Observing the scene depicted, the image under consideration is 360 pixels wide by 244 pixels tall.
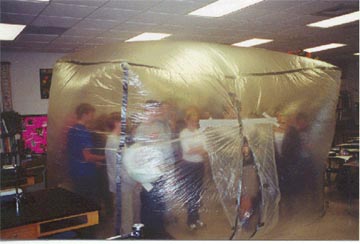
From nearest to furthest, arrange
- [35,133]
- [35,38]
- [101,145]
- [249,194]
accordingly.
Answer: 1. [101,145]
2. [249,194]
3. [35,38]
4. [35,133]

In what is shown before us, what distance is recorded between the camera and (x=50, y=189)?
2512mm

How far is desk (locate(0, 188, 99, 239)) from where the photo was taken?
1.89 m

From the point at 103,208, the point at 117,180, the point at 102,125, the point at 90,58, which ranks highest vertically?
the point at 90,58

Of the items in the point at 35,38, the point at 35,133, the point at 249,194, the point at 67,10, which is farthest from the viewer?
→ the point at 35,133

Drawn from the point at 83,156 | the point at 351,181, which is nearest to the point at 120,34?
the point at 83,156

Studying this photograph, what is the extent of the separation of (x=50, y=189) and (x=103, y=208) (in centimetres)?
50

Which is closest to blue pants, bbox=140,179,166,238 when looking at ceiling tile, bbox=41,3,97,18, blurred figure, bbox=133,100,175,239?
blurred figure, bbox=133,100,175,239

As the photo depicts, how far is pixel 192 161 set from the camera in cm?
218

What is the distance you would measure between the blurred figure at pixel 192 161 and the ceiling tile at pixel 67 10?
2569mm

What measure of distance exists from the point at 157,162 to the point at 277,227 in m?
1.16

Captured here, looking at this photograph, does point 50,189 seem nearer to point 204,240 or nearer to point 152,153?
point 152,153

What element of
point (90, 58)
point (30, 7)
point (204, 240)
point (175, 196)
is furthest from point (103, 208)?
point (30, 7)

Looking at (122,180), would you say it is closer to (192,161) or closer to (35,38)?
(192,161)

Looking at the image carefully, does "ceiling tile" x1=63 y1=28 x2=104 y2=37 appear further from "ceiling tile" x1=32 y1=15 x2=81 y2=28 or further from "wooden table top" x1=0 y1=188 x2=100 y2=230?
"wooden table top" x1=0 y1=188 x2=100 y2=230
